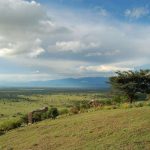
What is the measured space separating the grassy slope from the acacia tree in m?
16.1

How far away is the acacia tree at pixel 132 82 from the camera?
38.9 metres

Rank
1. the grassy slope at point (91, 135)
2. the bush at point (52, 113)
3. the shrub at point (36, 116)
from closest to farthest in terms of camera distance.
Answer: the grassy slope at point (91, 135)
the shrub at point (36, 116)
the bush at point (52, 113)

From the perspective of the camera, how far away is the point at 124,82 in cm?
3931

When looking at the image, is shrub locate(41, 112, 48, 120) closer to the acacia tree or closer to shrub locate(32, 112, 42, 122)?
shrub locate(32, 112, 42, 122)

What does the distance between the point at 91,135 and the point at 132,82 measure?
21413mm

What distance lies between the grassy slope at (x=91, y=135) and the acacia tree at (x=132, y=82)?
16073mm

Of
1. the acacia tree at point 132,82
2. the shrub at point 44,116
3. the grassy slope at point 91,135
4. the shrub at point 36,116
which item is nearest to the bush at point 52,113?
the shrub at point 44,116

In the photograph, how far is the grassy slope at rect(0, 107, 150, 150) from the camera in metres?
16.0

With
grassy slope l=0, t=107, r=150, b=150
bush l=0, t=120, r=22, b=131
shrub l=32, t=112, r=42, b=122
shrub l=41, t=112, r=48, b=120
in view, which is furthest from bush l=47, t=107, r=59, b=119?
grassy slope l=0, t=107, r=150, b=150

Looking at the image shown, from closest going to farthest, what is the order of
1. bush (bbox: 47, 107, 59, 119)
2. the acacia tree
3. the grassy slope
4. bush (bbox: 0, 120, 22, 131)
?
the grassy slope, bush (bbox: 0, 120, 22, 131), bush (bbox: 47, 107, 59, 119), the acacia tree

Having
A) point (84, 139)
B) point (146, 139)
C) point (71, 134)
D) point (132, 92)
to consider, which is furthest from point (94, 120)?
point (132, 92)

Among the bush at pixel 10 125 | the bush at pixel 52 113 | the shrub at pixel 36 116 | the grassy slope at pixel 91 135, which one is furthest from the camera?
the bush at pixel 52 113

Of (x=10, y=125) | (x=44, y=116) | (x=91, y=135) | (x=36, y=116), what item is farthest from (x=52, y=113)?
(x=91, y=135)

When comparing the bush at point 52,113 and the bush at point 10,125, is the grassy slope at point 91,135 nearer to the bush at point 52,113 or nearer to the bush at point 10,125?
the bush at point 10,125
